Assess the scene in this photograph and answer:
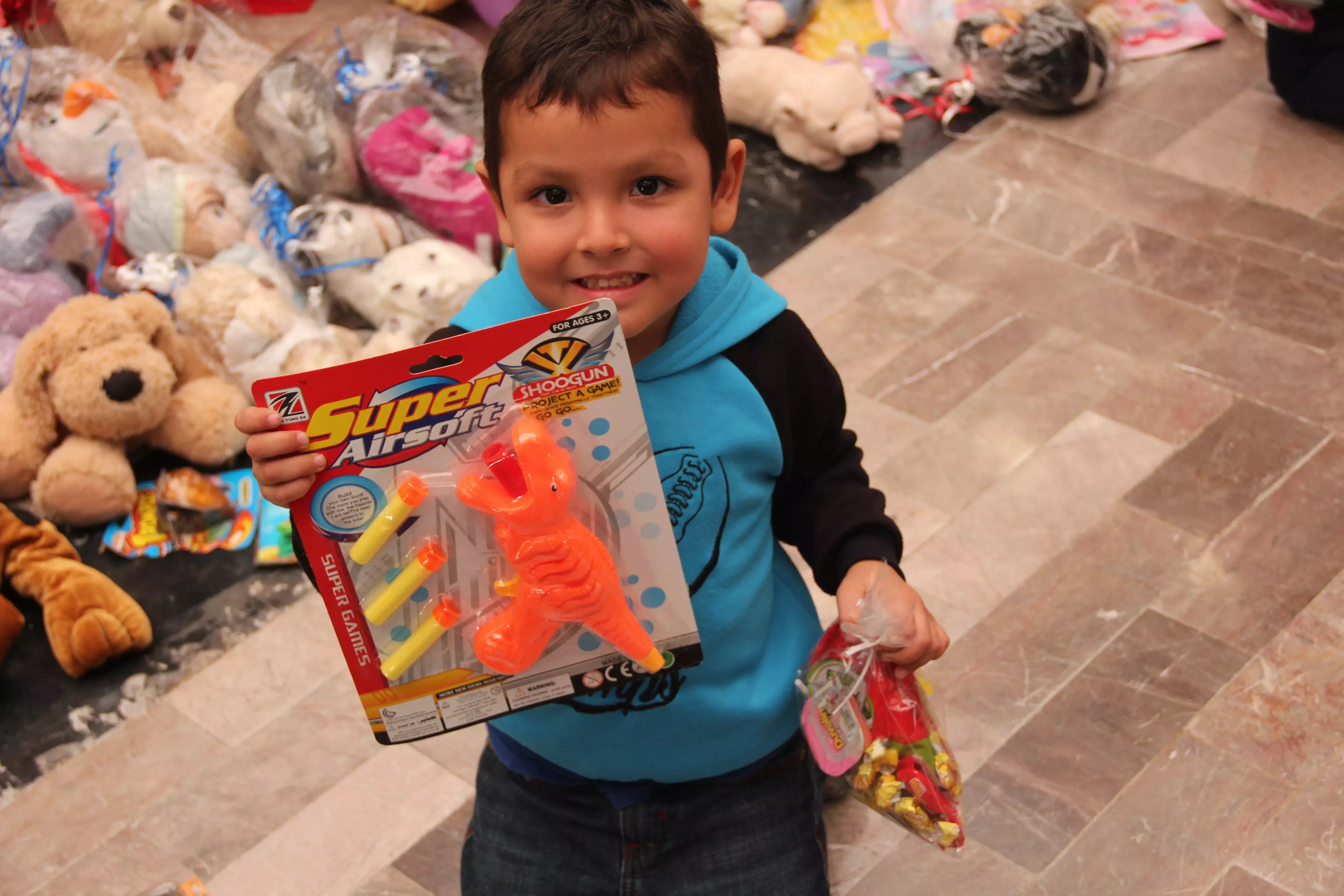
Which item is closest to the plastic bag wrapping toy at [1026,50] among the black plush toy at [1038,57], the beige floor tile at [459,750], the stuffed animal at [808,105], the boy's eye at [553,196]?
the black plush toy at [1038,57]

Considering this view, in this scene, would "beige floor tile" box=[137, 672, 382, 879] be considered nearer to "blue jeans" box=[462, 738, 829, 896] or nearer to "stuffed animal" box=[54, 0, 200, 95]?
"blue jeans" box=[462, 738, 829, 896]

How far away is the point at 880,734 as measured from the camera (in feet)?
2.98

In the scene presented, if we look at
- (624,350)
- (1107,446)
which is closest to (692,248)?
(624,350)

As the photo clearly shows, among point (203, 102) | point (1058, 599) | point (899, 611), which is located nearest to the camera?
point (899, 611)

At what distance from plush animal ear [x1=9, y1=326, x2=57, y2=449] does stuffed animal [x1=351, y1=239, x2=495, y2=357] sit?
1.26ft

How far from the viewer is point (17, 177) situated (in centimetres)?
187

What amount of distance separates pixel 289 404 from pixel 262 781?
0.71 m

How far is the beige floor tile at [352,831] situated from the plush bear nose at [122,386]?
58 centimetres

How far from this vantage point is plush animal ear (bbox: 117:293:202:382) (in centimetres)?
161

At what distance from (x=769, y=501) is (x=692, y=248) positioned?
243mm

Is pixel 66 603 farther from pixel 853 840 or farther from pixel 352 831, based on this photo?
pixel 853 840

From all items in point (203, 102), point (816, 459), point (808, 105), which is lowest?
point (808, 105)

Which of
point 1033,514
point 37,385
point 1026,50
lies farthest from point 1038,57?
point 37,385

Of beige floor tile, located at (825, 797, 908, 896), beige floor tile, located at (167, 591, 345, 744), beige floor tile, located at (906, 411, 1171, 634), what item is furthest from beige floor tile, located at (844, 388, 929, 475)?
beige floor tile, located at (167, 591, 345, 744)
